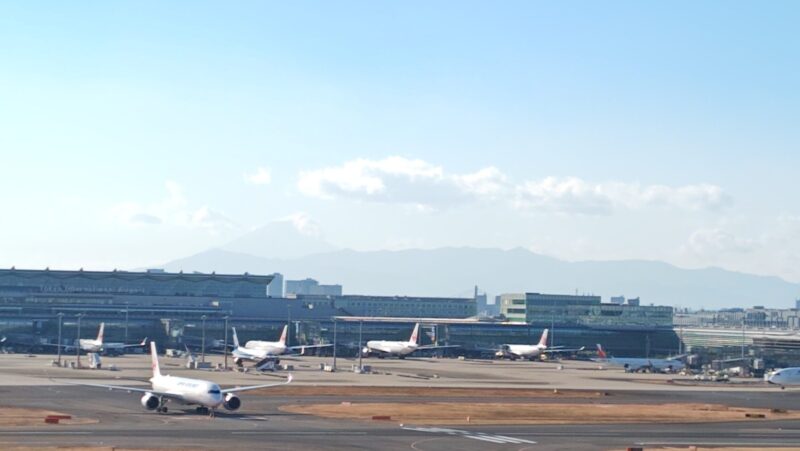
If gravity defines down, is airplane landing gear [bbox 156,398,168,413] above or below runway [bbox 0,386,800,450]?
above

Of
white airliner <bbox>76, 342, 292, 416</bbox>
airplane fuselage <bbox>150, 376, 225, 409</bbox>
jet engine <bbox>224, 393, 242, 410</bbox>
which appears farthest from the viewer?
jet engine <bbox>224, 393, 242, 410</bbox>

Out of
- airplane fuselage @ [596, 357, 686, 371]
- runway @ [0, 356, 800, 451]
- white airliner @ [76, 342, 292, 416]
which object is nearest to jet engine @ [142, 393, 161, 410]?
white airliner @ [76, 342, 292, 416]

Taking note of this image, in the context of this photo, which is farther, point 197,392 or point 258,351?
point 258,351

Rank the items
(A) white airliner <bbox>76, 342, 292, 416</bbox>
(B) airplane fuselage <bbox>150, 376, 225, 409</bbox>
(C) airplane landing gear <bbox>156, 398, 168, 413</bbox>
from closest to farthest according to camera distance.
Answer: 1. (B) airplane fuselage <bbox>150, 376, 225, 409</bbox>
2. (A) white airliner <bbox>76, 342, 292, 416</bbox>
3. (C) airplane landing gear <bbox>156, 398, 168, 413</bbox>

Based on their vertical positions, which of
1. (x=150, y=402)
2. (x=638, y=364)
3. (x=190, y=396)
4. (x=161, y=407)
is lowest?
(x=161, y=407)

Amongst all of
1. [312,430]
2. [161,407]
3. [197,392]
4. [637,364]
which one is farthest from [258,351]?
[312,430]

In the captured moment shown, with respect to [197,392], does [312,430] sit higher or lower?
lower

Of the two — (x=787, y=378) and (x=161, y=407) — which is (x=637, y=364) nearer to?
(x=787, y=378)

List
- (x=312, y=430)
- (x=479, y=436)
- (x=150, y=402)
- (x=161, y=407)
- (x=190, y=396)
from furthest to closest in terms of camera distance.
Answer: (x=161, y=407) < (x=150, y=402) < (x=190, y=396) < (x=312, y=430) < (x=479, y=436)

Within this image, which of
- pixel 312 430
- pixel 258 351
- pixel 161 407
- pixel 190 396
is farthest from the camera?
pixel 258 351

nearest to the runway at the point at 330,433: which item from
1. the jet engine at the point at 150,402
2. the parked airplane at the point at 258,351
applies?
the jet engine at the point at 150,402

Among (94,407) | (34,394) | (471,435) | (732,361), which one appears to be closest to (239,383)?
(34,394)

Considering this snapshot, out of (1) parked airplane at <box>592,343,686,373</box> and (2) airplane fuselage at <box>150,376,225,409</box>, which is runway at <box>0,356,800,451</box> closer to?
(2) airplane fuselage at <box>150,376,225,409</box>

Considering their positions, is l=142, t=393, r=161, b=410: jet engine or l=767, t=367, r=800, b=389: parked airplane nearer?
l=142, t=393, r=161, b=410: jet engine
